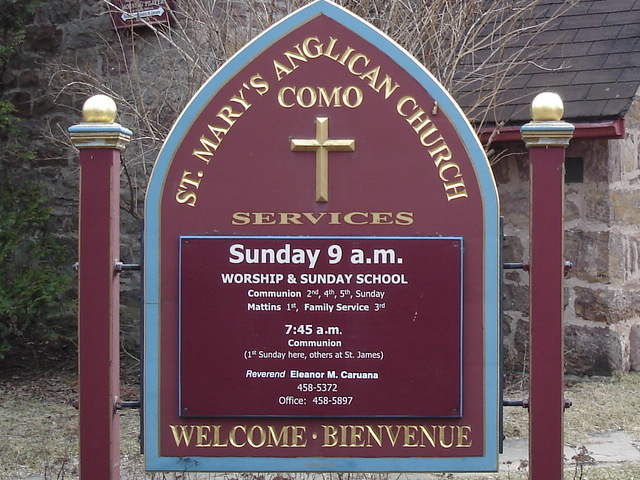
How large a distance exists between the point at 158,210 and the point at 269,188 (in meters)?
0.40

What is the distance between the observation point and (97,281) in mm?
3500

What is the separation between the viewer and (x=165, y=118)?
7910 millimetres

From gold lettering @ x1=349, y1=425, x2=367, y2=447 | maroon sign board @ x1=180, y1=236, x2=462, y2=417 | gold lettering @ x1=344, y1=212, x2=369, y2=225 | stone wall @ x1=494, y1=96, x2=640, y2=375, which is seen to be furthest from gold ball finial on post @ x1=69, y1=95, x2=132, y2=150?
stone wall @ x1=494, y1=96, x2=640, y2=375

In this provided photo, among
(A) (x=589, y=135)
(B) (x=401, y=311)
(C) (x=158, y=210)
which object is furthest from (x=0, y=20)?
(B) (x=401, y=311)

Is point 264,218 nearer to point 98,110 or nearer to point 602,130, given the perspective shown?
point 98,110

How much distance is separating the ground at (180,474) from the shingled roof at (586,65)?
2.05 metres

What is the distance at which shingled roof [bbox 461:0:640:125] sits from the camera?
7.41 metres

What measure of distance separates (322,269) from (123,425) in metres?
3.67

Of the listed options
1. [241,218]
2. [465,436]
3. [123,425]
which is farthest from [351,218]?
[123,425]

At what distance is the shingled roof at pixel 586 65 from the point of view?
292 inches

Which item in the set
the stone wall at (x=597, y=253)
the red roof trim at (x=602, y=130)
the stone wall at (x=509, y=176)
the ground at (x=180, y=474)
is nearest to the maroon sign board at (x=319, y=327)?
the ground at (x=180, y=474)

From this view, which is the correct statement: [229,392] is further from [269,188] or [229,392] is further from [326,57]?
[326,57]

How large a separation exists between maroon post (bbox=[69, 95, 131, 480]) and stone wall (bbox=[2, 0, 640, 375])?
11.3ft

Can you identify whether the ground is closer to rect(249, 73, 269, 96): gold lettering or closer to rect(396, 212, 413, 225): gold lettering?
rect(396, 212, 413, 225): gold lettering
